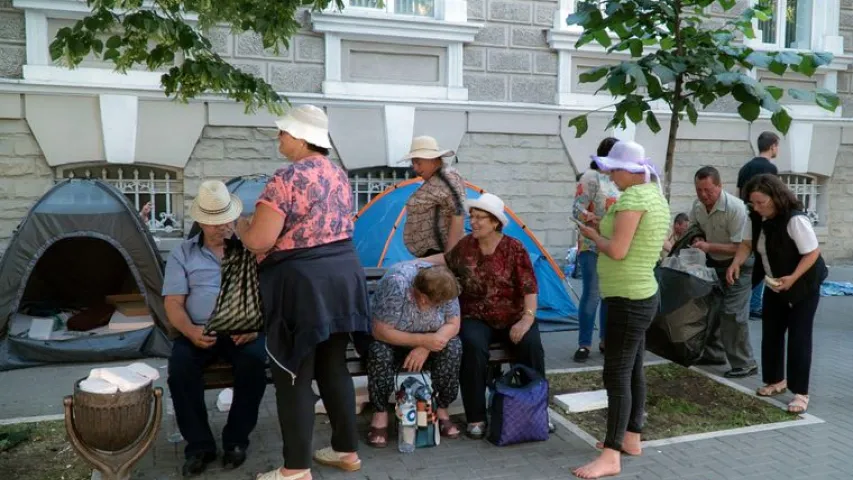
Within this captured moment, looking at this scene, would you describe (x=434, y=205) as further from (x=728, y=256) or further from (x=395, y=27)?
(x=395, y=27)

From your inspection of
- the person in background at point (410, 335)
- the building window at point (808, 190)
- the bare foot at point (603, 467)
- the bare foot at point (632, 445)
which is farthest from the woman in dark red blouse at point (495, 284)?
the building window at point (808, 190)

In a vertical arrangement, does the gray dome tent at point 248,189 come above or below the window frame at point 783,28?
below

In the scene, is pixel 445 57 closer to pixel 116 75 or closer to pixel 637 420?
pixel 116 75

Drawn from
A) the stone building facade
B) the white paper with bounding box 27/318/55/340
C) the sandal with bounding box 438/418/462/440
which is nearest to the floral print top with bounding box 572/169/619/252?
the sandal with bounding box 438/418/462/440

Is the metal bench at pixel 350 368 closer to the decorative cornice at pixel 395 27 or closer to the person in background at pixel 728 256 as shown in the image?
the person in background at pixel 728 256

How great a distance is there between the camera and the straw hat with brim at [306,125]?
3.53 meters

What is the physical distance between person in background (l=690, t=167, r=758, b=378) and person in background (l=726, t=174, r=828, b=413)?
51 centimetres

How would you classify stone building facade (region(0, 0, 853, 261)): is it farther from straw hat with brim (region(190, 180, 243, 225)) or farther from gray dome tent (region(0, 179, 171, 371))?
straw hat with brim (region(190, 180, 243, 225))

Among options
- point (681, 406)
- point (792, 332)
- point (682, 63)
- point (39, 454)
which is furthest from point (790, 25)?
point (39, 454)

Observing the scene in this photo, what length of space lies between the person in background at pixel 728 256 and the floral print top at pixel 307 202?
313 cm

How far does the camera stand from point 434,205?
15.7ft

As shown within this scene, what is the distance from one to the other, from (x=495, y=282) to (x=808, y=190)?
319 inches

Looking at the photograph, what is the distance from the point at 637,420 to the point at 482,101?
5.40m

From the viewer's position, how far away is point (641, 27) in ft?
15.5
